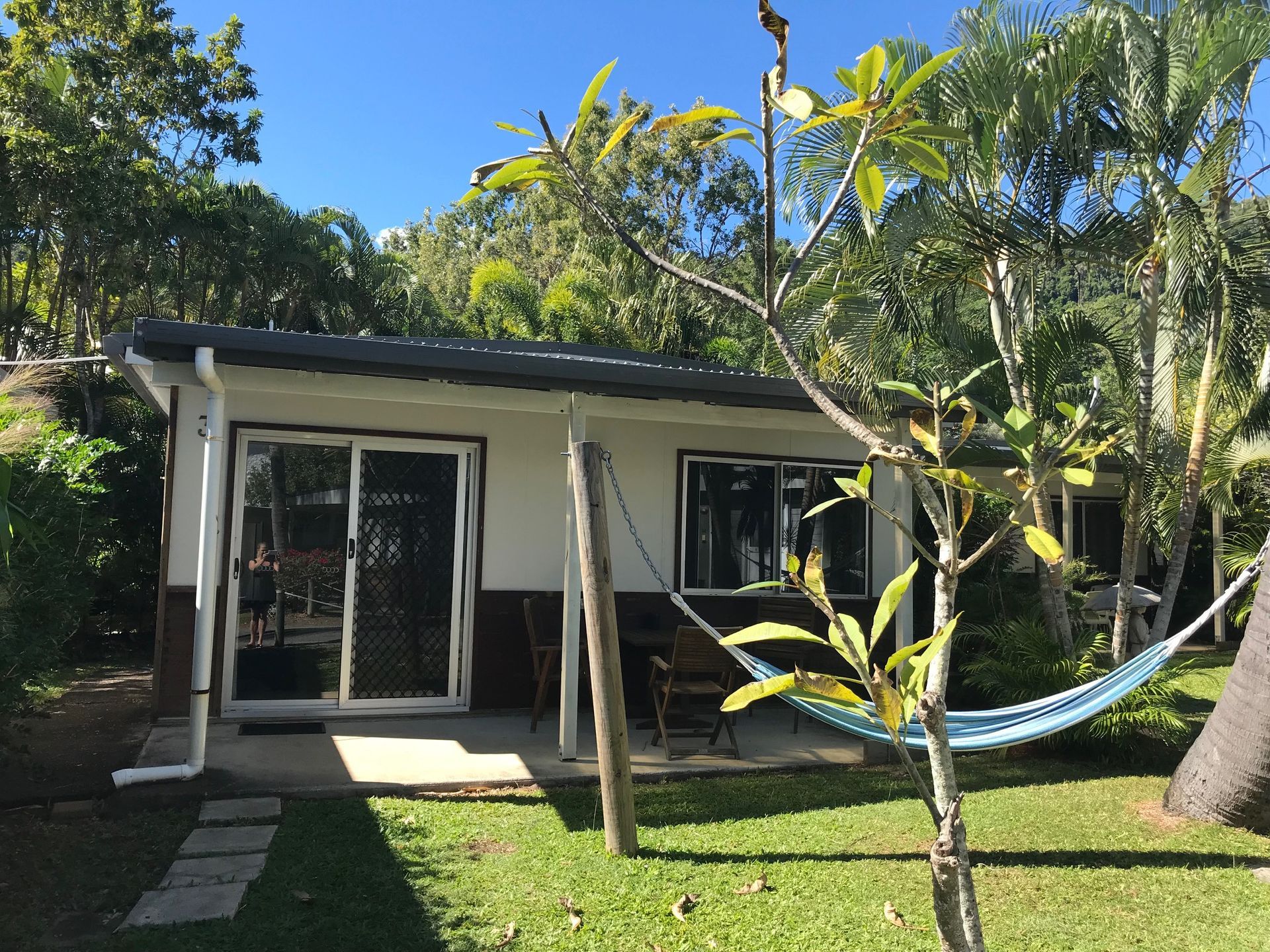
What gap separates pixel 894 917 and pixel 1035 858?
3.72 ft

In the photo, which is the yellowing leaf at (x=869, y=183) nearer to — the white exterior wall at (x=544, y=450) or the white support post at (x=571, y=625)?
the white support post at (x=571, y=625)

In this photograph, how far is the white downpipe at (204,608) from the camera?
492 cm

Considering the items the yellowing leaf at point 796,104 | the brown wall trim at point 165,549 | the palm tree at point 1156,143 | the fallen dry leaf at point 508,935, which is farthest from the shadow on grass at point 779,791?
the yellowing leaf at point 796,104

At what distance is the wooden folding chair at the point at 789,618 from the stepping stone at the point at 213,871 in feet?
13.3

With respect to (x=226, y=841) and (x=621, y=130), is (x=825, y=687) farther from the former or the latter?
(x=226, y=841)

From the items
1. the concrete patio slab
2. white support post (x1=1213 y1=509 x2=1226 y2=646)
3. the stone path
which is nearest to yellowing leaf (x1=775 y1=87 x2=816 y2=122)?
the stone path

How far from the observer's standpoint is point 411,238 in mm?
34500

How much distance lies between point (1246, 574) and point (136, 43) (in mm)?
16999

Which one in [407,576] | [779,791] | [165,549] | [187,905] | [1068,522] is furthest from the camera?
[1068,522]

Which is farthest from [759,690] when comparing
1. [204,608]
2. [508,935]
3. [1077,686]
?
[1077,686]

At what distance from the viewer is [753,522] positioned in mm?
7906

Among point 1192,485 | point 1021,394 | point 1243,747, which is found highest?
point 1021,394

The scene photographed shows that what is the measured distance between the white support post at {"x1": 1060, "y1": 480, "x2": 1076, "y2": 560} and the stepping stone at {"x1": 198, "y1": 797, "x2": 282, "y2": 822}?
717 centimetres

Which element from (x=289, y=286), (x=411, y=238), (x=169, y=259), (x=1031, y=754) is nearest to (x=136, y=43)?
(x=169, y=259)
